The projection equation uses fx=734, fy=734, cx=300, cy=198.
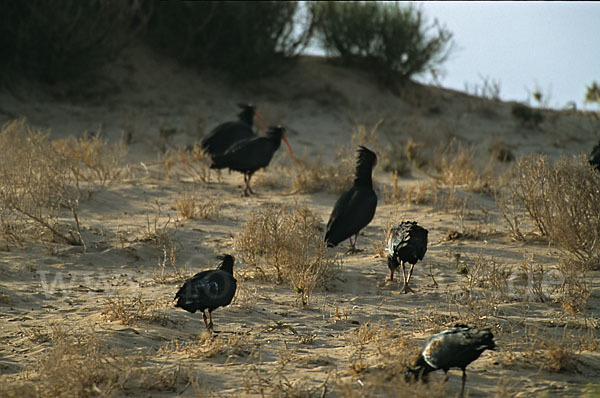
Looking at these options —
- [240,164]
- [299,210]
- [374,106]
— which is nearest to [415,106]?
[374,106]

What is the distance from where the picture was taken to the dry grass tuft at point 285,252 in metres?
6.42

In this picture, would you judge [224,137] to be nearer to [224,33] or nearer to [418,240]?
[418,240]

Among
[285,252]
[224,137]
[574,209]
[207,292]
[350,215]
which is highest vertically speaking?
[224,137]

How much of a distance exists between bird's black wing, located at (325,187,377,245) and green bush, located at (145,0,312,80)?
10164mm

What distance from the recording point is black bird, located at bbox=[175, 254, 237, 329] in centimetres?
507

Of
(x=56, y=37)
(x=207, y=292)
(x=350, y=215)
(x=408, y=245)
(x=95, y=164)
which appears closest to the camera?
(x=207, y=292)

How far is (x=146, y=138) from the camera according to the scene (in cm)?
1376

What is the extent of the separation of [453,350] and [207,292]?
1.81 m

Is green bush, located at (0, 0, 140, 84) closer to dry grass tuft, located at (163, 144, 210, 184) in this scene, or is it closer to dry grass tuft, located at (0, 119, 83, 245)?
dry grass tuft, located at (163, 144, 210, 184)

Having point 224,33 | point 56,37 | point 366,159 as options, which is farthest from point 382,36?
point 366,159

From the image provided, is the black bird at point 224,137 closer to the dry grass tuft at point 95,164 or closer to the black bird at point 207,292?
the dry grass tuft at point 95,164

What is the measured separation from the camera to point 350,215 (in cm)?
732

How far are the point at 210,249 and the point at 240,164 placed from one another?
2633mm

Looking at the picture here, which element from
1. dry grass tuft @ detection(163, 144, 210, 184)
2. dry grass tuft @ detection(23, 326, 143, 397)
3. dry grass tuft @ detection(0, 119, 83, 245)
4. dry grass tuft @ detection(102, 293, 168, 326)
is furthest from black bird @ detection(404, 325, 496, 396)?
dry grass tuft @ detection(163, 144, 210, 184)
